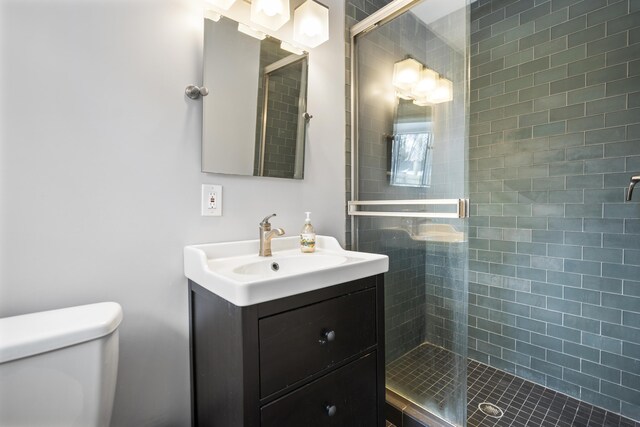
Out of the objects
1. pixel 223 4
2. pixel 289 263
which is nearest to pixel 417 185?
pixel 289 263

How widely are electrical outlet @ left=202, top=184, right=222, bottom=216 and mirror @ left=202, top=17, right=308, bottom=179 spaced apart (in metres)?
0.07

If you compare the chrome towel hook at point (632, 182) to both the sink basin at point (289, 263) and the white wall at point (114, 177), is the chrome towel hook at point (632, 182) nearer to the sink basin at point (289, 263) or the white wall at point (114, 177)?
the sink basin at point (289, 263)

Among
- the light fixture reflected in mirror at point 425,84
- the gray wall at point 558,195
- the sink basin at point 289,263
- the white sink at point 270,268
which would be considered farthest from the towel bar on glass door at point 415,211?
the gray wall at point 558,195

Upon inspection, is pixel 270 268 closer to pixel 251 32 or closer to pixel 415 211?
pixel 415 211

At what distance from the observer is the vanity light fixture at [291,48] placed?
4.38ft

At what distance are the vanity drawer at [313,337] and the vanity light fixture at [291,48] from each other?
3.62 feet

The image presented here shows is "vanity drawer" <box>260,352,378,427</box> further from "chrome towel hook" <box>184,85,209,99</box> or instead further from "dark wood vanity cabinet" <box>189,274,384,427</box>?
"chrome towel hook" <box>184,85,209,99</box>

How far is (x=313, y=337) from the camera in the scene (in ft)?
2.93

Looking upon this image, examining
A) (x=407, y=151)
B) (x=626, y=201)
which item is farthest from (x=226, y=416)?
(x=626, y=201)

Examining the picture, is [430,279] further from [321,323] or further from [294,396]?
[294,396]

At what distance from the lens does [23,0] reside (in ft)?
2.64

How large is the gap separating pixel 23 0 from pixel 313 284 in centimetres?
111

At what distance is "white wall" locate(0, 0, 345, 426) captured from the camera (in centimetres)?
80

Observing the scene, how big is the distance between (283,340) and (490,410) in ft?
4.66
